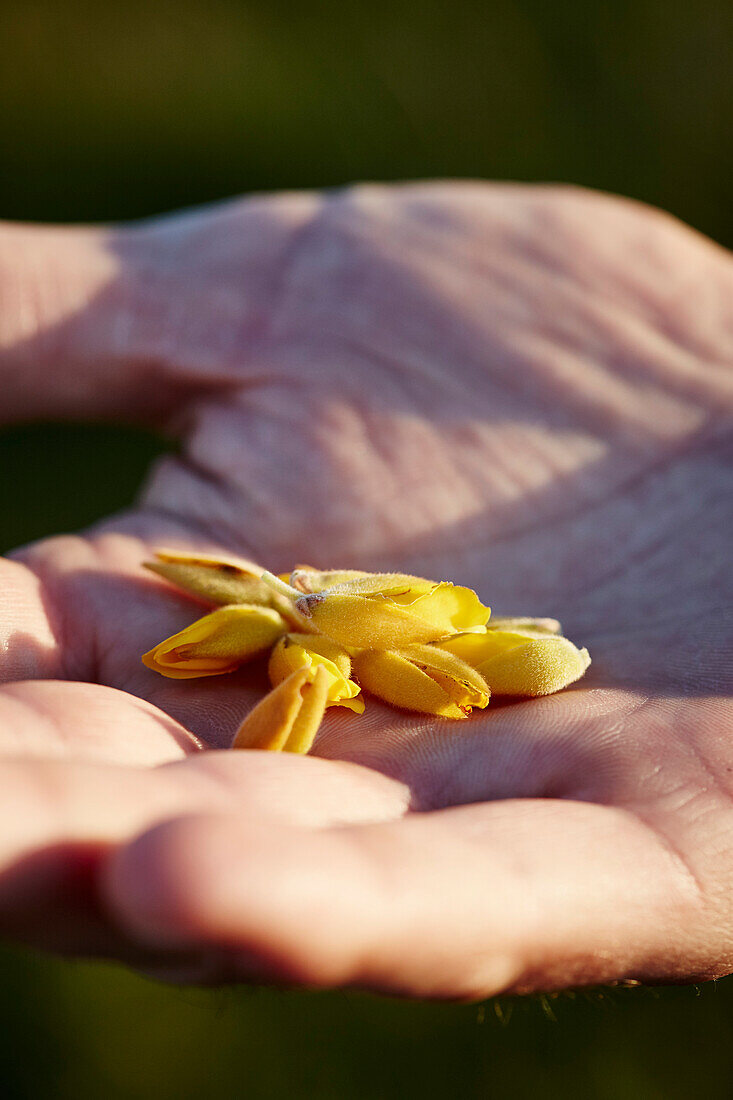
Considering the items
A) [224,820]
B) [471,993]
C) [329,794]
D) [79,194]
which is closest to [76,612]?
[329,794]

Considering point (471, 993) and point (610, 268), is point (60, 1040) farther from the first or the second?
point (610, 268)

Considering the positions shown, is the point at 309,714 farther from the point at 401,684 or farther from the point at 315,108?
the point at 315,108

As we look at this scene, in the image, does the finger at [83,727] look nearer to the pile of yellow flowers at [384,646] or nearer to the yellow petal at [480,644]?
the pile of yellow flowers at [384,646]

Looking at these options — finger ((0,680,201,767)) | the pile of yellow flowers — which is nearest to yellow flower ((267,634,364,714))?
the pile of yellow flowers

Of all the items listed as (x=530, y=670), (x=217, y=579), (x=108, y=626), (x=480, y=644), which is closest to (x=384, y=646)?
(x=480, y=644)

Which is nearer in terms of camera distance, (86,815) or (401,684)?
(86,815)

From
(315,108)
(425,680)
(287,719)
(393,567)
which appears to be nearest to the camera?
(287,719)

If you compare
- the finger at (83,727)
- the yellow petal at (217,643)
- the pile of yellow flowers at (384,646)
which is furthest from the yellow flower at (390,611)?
the finger at (83,727)

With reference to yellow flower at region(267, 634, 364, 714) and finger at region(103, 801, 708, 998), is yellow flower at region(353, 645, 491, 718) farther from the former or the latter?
finger at region(103, 801, 708, 998)
